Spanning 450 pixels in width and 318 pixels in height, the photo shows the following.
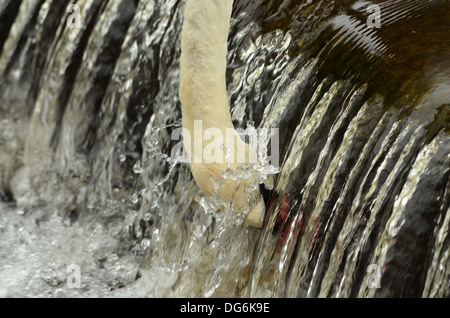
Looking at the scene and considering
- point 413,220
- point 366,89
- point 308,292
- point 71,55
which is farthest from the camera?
point 71,55

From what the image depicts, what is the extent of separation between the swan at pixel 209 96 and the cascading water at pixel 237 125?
136 mm

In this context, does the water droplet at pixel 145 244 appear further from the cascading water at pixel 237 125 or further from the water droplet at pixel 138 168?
the water droplet at pixel 138 168

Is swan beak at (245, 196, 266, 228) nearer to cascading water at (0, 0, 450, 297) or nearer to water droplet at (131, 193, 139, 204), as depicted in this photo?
cascading water at (0, 0, 450, 297)

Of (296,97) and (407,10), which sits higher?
(407,10)

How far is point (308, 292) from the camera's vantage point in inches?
65.1

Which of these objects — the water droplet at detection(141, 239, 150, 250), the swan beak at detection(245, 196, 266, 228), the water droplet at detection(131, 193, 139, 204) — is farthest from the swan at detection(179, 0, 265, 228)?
the water droplet at detection(131, 193, 139, 204)

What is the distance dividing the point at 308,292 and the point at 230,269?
1.19 ft

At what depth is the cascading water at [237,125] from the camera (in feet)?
5.26

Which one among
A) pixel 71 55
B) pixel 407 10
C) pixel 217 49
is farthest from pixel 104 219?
pixel 407 10

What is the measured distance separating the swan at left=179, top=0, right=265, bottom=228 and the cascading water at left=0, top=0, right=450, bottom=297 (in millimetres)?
136

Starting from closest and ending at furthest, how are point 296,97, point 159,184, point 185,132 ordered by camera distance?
point 185,132
point 296,97
point 159,184

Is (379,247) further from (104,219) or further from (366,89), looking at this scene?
(104,219)

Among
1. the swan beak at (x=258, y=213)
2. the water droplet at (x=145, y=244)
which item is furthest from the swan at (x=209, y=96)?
the water droplet at (x=145, y=244)

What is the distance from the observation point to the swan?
1.68m
